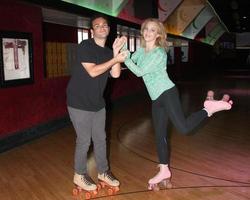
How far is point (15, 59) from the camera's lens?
4.59m

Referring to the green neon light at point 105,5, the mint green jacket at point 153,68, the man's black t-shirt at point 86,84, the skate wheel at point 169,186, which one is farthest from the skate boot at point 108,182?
the green neon light at point 105,5

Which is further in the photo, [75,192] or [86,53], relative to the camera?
[75,192]

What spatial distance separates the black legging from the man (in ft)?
1.50

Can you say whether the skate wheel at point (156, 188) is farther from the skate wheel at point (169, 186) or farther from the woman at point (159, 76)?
the woman at point (159, 76)

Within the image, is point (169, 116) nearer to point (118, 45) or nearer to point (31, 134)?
point (118, 45)

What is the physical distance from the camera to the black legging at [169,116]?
2.79 m

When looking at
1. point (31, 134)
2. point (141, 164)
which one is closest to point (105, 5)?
point (31, 134)

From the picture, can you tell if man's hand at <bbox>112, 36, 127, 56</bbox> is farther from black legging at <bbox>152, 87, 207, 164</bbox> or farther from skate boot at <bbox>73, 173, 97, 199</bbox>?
skate boot at <bbox>73, 173, 97, 199</bbox>

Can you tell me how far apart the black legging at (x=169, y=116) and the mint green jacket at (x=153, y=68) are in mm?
63

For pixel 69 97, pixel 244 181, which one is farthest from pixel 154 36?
pixel 244 181

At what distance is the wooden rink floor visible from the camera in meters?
3.01

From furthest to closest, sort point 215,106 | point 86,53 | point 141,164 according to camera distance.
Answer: point 141,164 < point 215,106 < point 86,53

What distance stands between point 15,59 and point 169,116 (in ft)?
8.55

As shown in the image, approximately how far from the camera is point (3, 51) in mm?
4344
